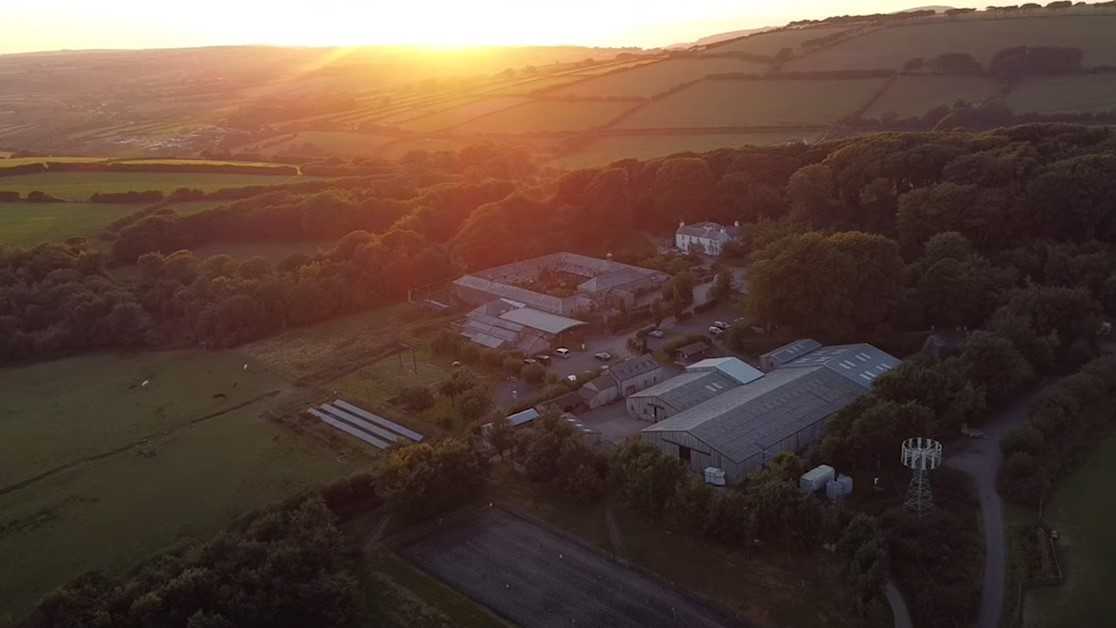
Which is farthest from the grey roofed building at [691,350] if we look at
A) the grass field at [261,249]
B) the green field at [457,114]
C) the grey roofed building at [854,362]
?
the green field at [457,114]

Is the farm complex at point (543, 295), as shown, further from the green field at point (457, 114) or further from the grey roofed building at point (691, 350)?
the green field at point (457, 114)

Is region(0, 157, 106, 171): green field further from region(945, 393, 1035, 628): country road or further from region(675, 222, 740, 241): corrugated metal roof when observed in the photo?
region(945, 393, 1035, 628): country road

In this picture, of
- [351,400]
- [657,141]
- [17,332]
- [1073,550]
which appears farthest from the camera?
[657,141]

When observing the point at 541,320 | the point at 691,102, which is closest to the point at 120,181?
the point at 541,320

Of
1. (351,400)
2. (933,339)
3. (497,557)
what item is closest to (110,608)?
(497,557)

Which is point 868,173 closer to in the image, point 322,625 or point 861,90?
point 861,90
